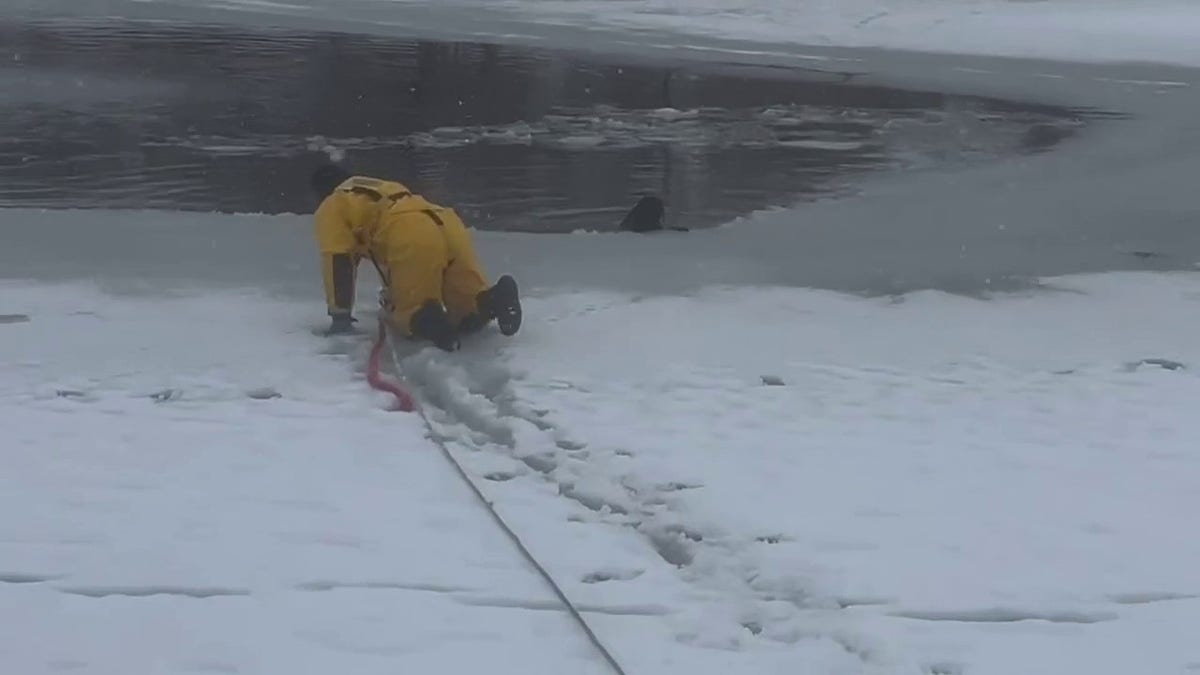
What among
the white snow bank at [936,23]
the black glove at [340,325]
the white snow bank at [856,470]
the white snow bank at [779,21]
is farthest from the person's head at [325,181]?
the white snow bank at [936,23]

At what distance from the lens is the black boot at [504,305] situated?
7.19 m

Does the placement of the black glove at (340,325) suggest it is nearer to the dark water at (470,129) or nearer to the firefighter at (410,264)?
the firefighter at (410,264)

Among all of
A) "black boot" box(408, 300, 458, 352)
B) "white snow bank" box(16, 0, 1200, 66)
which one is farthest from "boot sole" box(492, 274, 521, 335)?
"white snow bank" box(16, 0, 1200, 66)

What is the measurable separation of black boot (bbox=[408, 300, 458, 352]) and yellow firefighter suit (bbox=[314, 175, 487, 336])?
0.06 metres

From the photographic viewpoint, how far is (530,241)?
9.84 m

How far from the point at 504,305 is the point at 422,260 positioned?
0.41 metres

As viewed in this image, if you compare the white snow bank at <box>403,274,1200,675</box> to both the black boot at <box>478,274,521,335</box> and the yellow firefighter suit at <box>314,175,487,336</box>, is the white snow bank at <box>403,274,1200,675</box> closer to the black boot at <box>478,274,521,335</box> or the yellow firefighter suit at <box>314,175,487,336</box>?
the black boot at <box>478,274,521,335</box>

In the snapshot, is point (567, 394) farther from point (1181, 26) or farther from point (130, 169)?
point (1181, 26)

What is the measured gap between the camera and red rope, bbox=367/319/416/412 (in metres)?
6.30

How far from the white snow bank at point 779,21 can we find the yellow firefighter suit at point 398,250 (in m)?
15.8

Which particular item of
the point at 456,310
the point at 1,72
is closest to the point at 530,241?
the point at 456,310

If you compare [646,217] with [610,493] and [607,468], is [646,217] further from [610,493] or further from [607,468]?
[610,493]

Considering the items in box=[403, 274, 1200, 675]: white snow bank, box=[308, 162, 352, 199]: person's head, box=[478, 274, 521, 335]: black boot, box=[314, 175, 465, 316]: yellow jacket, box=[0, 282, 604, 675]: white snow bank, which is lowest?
box=[0, 282, 604, 675]: white snow bank

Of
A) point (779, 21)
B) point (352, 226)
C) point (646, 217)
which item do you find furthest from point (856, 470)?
point (779, 21)
